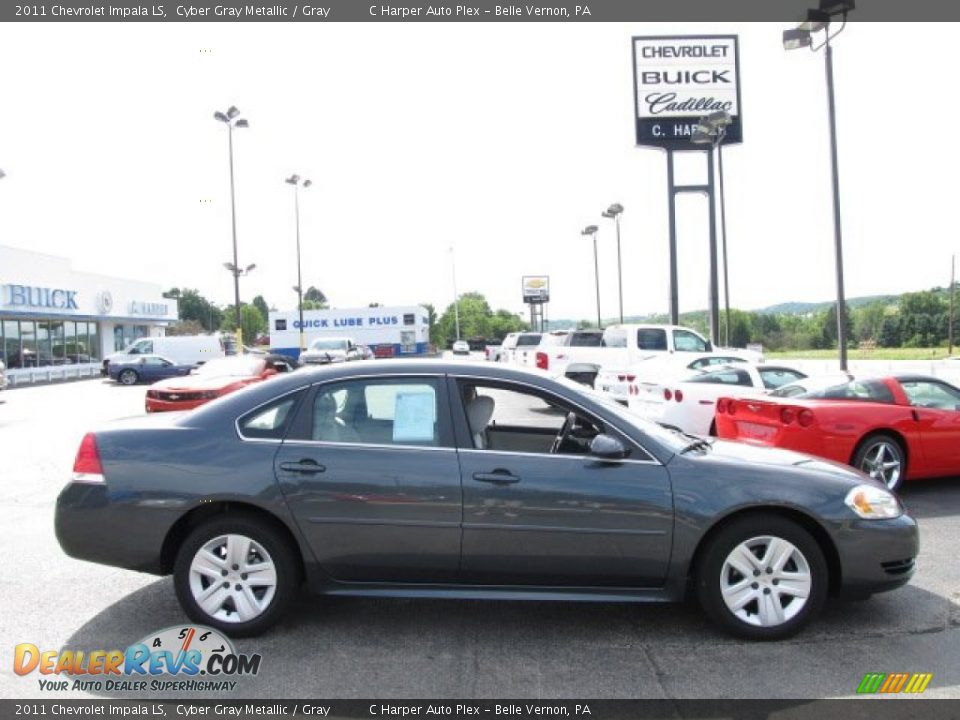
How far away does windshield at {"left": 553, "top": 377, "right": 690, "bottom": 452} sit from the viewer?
13.9 feet

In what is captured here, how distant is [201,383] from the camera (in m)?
13.3

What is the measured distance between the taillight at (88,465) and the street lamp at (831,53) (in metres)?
13.8

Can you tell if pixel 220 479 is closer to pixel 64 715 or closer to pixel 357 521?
pixel 357 521

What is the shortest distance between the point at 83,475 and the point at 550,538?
270 centimetres

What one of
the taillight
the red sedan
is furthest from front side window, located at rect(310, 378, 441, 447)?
the red sedan

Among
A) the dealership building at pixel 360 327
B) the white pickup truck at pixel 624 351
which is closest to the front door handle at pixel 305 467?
the white pickup truck at pixel 624 351

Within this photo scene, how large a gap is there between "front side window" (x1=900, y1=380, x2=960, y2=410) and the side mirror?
5298 mm

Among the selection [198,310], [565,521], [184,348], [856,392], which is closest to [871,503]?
[565,521]

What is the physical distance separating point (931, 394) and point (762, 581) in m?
5.28

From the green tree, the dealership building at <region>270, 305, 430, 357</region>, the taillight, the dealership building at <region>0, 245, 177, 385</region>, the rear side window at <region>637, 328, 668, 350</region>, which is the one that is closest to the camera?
the taillight

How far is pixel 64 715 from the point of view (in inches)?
131

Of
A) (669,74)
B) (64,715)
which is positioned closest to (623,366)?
(64,715)

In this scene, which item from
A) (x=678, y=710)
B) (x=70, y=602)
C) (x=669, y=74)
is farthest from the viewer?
(x=669, y=74)

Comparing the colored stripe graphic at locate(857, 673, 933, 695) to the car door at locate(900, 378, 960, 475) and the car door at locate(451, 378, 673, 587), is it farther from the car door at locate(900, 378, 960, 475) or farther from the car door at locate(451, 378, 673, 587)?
the car door at locate(900, 378, 960, 475)
